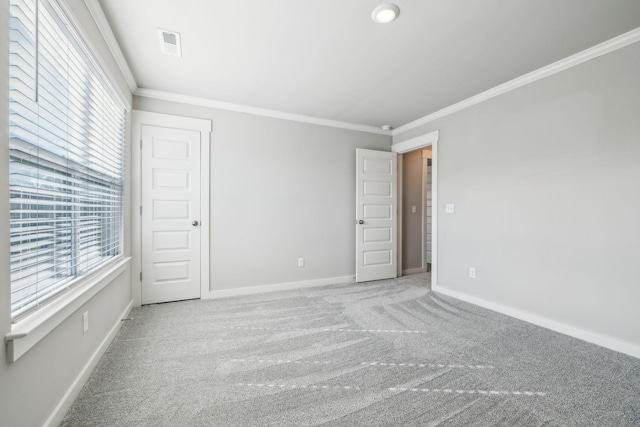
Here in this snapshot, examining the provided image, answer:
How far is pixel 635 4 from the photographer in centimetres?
179

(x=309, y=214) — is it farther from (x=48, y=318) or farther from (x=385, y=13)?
(x=48, y=318)

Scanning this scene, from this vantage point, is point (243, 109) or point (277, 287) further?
point (277, 287)

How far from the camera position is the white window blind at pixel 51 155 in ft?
3.78

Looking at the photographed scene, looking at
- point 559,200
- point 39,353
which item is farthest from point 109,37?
point 559,200

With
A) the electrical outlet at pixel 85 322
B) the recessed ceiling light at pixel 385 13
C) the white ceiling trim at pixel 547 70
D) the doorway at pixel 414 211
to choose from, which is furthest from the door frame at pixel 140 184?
the doorway at pixel 414 211

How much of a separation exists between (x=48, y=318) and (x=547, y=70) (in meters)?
4.06

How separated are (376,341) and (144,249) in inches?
106

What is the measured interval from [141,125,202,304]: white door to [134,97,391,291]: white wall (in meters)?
0.23

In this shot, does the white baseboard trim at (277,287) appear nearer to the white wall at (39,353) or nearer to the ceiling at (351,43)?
the white wall at (39,353)

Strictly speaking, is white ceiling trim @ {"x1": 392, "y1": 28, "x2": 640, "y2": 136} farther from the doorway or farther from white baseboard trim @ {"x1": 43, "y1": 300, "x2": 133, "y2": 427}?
white baseboard trim @ {"x1": 43, "y1": 300, "x2": 133, "y2": 427}

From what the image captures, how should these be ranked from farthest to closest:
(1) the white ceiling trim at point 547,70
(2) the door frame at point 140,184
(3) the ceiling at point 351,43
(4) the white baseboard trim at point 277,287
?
1. (4) the white baseboard trim at point 277,287
2. (2) the door frame at point 140,184
3. (1) the white ceiling trim at point 547,70
4. (3) the ceiling at point 351,43

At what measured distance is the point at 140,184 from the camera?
A: 3102mm

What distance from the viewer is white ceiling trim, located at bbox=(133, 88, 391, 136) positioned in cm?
319

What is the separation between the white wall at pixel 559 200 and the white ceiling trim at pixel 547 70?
49mm
